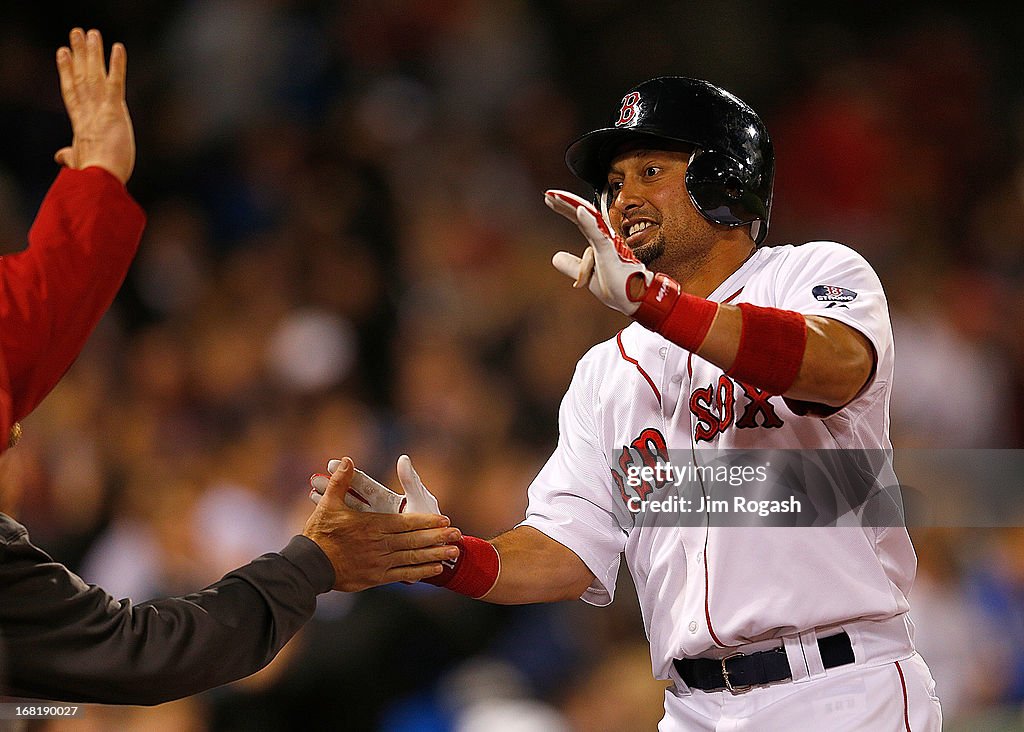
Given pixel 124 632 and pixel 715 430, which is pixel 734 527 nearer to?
pixel 715 430

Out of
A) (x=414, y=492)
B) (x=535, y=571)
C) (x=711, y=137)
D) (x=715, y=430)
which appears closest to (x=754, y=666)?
(x=715, y=430)

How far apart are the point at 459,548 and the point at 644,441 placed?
474mm

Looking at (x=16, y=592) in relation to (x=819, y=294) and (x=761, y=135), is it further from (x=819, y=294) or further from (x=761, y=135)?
(x=761, y=135)

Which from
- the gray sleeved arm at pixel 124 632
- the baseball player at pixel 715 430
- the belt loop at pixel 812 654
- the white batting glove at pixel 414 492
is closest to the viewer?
the gray sleeved arm at pixel 124 632

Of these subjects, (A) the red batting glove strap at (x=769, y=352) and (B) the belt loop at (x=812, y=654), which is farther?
(B) the belt loop at (x=812, y=654)

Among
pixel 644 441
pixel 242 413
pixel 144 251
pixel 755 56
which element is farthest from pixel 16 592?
pixel 755 56

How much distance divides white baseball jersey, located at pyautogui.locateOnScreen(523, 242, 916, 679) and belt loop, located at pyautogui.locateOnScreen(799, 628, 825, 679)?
25mm

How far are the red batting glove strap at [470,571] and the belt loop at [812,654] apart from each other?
2.32 ft

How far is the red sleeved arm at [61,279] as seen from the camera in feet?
6.28

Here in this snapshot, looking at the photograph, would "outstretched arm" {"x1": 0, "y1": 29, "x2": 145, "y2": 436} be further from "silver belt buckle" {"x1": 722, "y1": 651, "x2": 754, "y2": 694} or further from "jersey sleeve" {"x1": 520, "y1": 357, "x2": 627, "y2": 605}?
"silver belt buckle" {"x1": 722, "y1": 651, "x2": 754, "y2": 694}

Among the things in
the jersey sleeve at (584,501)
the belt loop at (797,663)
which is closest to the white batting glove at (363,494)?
the jersey sleeve at (584,501)

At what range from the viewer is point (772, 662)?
7.73 feet

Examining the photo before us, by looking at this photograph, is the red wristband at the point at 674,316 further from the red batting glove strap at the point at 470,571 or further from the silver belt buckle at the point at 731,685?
the red batting glove strap at the point at 470,571

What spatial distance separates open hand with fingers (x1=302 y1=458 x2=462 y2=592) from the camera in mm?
2432
